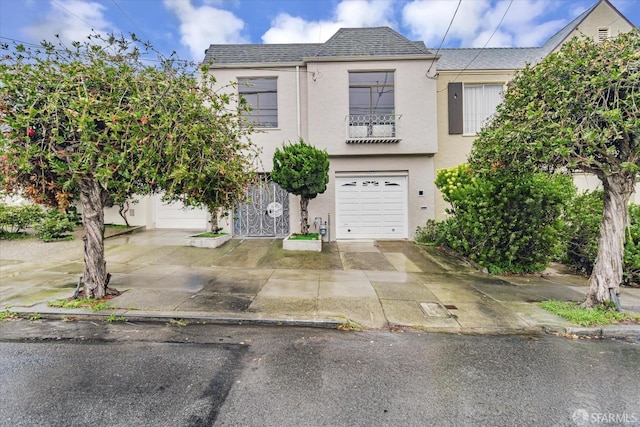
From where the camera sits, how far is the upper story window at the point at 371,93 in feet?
37.2

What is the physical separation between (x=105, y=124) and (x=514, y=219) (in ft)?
27.6

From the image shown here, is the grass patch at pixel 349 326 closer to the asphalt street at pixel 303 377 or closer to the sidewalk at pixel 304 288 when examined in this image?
the sidewalk at pixel 304 288

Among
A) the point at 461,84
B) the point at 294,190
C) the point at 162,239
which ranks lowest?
the point at 162,239

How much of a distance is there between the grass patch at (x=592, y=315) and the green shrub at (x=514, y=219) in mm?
2492

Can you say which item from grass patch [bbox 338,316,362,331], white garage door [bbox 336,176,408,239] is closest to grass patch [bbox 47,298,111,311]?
grass patch [bbox 338,316,362,331]

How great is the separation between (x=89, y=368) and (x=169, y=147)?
8.83 ft

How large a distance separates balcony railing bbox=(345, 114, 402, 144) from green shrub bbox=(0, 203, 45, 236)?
12375 millimetres

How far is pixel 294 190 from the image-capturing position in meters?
9.31

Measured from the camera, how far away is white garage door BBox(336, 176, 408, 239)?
11414 millimetres

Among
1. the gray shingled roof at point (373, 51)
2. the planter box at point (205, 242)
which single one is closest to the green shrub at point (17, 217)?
the planter box at point (205, 242)

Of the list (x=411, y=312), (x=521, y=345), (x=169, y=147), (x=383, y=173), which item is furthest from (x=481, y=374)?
(x=383, y=173)

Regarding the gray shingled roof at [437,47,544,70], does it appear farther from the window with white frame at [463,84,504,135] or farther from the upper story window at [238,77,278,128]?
the upper story window at [238,77,278,128]

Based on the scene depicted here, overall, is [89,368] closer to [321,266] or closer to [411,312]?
[411,312]

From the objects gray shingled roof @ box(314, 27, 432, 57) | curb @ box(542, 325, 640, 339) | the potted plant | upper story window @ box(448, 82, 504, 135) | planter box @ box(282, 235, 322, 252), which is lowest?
curb @ box(542, 325, 640, 339)
